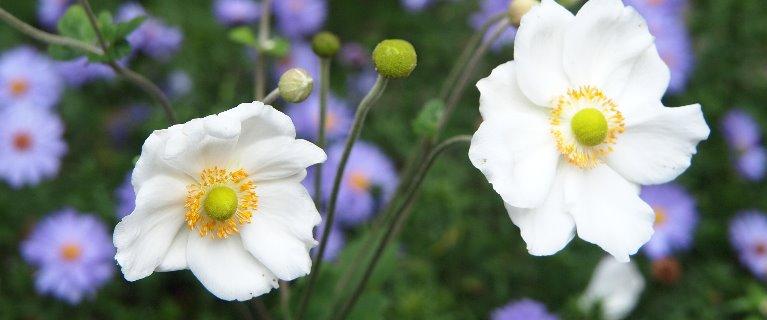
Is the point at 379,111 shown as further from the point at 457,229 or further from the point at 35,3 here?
the point at 35,3

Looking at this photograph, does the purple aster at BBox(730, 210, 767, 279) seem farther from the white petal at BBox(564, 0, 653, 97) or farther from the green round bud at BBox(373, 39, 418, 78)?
the green round bud at BBox(373, 39, 418, 78)

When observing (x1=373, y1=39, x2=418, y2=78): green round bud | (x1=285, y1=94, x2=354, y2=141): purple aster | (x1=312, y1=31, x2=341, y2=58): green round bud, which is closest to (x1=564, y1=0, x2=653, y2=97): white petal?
(x1=373, y1=39, x2=418, y2=78): green round bud

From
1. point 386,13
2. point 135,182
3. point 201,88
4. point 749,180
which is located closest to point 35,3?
point 201,88

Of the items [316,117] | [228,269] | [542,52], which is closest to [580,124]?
[542,52]

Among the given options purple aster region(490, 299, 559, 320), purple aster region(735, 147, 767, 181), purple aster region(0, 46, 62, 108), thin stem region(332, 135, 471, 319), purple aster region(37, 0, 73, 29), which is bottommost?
purple aster region(735, 147, 767, 181)

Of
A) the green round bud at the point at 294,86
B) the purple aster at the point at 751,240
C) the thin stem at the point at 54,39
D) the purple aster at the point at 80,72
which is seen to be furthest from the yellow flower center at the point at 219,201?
the purple aster at the point at 751,240

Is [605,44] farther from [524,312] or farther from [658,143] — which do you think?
[524,312]
